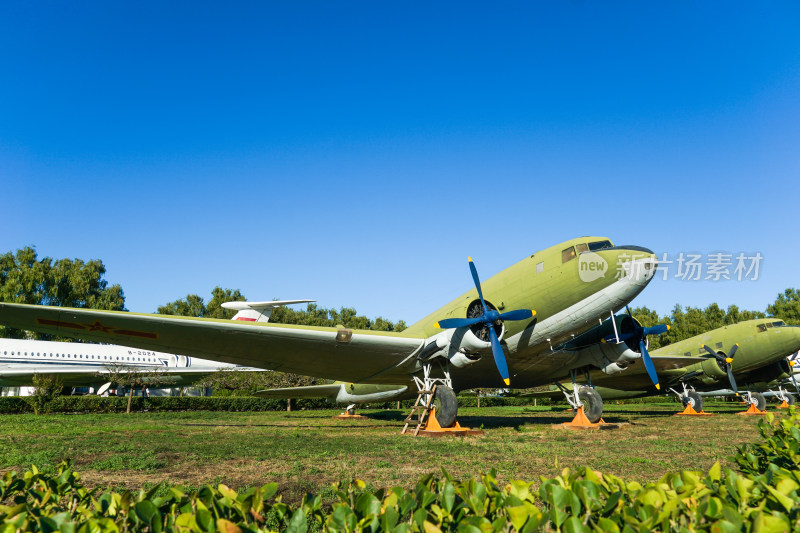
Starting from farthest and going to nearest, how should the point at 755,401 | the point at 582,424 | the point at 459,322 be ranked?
the point at 755,401, the point at 582,424, the point at 459,322

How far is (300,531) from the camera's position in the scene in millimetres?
2736

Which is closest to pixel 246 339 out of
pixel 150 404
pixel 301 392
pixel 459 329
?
pixel 459 329

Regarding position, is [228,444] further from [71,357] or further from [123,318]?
[71,357]

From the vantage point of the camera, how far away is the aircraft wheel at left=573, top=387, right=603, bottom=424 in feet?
66.3

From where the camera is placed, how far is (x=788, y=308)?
76438mm

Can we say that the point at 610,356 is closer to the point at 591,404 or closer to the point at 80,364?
the point at 591,404

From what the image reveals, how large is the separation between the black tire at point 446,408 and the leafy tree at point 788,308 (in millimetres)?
81265

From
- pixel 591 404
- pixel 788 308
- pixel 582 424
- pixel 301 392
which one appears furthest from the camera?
pixel 788 308

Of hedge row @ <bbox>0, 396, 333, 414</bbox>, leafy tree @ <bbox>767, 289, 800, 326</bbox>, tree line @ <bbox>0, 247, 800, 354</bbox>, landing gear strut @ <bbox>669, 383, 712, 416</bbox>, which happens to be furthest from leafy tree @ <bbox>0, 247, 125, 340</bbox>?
leafy tree @ <bbox>767, 289, 800, 326</bbox>

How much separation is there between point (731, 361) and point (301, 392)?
2803cm

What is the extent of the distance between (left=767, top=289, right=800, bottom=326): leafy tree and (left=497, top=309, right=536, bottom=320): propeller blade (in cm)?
7992

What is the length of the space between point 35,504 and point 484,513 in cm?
330

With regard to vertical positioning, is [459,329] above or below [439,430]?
above

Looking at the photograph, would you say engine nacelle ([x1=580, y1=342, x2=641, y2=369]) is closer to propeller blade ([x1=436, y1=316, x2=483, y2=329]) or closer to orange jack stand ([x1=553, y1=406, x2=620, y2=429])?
orange jack stand ([x1=553, y1=406, x2=620, y2=429])
